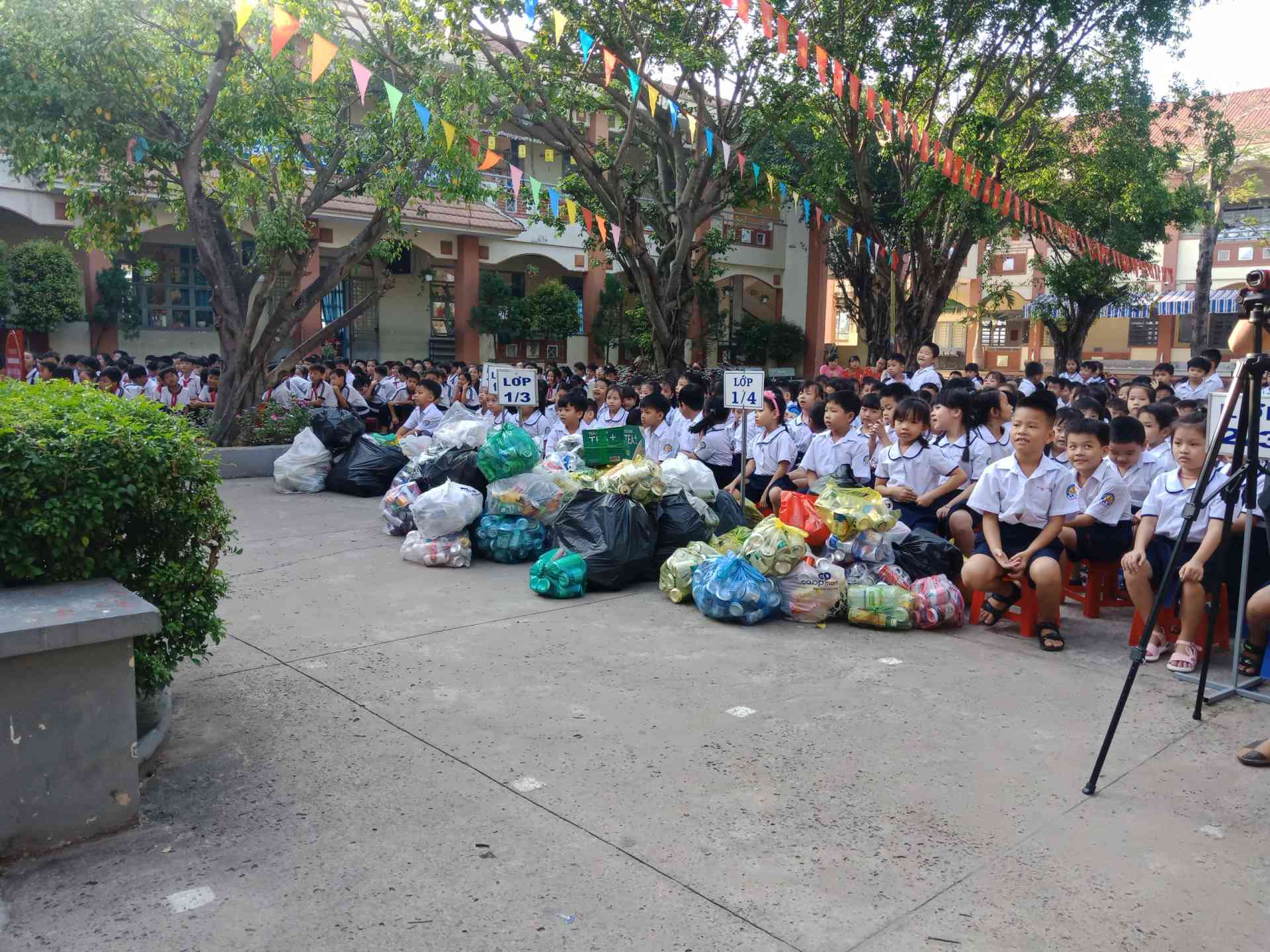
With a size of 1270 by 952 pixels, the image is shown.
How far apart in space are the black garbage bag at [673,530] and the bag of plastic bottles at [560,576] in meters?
0.49

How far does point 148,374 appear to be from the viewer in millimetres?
14336

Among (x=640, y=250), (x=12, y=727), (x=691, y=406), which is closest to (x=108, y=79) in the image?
(x=691, y=406)

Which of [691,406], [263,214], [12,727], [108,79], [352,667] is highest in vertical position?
[108,79]

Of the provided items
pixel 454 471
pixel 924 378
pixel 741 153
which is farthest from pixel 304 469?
pixel 741 153

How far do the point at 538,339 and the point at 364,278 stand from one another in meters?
4.23

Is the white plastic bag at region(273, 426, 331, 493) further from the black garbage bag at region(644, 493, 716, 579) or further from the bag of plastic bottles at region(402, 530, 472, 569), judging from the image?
the black garbage bag at region(644, 493, 716, 579)

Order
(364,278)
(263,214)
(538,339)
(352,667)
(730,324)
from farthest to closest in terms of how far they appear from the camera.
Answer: (730,324) < (538,339) < (364,278) < (263,214) < (352,667)

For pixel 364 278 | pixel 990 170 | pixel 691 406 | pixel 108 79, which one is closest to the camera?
pixel 691 406

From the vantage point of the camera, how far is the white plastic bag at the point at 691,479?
671cm

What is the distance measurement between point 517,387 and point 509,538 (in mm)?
2026

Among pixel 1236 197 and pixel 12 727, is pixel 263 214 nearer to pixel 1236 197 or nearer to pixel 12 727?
pixel 12 727

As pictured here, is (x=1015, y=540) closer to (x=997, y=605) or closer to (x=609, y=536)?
(x=997, y=605)

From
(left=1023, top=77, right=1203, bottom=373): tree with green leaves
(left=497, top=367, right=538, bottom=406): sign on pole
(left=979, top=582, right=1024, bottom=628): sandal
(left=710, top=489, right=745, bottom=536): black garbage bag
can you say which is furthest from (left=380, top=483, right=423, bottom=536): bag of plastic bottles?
(left=1023, top=77, right=1203, bottom=373): tree with green leaves

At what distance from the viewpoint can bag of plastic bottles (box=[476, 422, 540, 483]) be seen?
6871 millimetres
